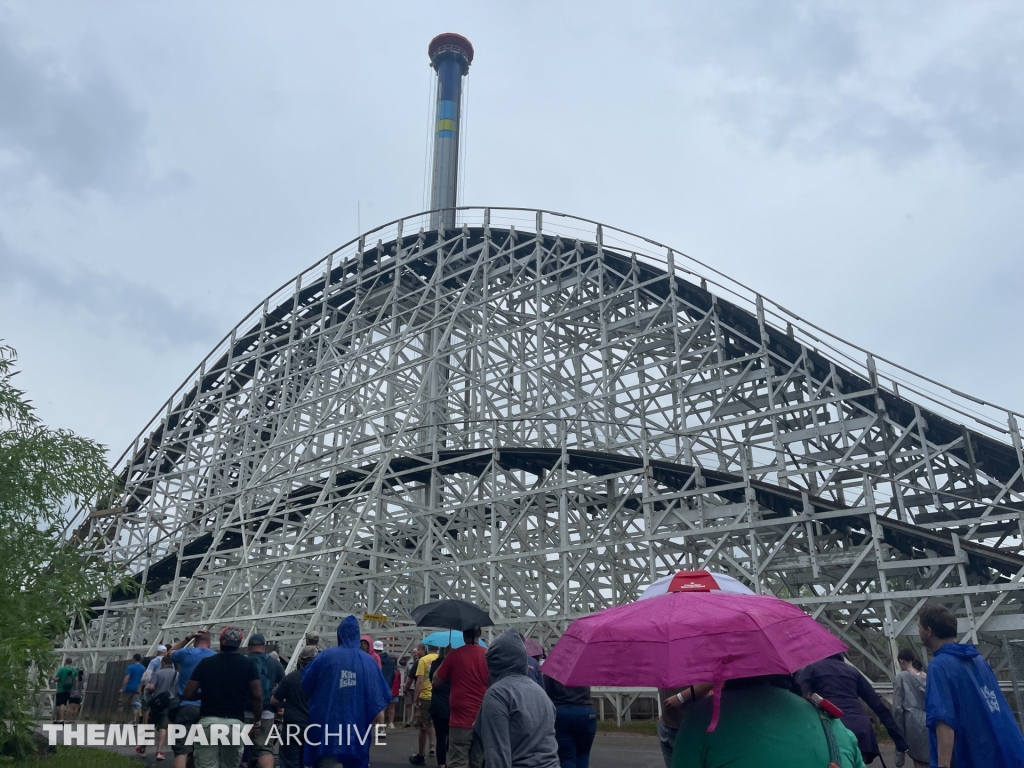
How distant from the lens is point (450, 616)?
844cm

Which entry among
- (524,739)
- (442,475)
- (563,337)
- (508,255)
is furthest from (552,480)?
(524,739)

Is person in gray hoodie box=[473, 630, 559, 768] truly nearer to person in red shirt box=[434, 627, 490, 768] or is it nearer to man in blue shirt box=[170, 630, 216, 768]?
person in red shirt box=[434, 627, 490, 768]

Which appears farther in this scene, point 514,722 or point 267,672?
point 267,672

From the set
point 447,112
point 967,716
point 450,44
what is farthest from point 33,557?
point 450,44

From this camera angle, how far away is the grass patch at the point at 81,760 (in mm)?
8008

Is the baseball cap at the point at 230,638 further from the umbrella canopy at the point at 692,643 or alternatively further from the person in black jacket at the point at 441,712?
the umbrella canopy at the point at 692,643

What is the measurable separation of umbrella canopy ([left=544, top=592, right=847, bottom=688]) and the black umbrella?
15.5 ft

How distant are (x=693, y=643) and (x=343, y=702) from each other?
9.06 feet

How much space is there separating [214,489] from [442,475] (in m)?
8.88

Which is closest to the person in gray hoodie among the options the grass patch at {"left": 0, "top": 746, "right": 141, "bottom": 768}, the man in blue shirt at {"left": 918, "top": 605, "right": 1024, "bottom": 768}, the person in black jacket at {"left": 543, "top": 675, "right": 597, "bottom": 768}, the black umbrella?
the person in black jacket at {"left": 543, "top": 675, "right": 597, "bottom": 768}

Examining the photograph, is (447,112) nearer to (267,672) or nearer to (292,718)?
(267,672)

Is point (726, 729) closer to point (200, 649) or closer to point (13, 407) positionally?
point (200, 649)

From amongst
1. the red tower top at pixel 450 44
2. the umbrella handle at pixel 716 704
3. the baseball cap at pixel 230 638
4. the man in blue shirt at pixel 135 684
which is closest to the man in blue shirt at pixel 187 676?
the baseball cap at pixel 230 638

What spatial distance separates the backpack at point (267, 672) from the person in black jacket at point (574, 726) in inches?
89.8
